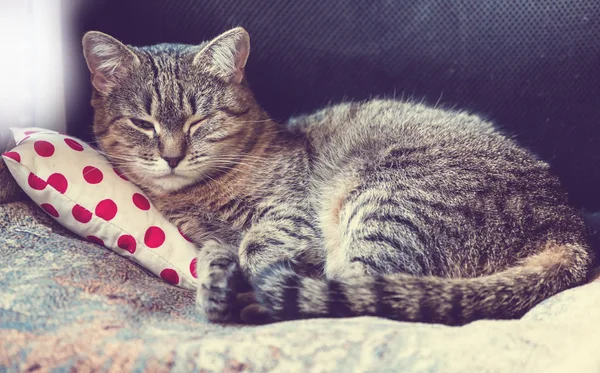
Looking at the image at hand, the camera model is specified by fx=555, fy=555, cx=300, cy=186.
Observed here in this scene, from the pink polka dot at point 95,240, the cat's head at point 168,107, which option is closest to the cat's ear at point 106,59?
the cat's head at point 168,107

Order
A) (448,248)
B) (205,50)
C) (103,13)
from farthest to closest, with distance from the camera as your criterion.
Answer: (103,13)
(205,50)
(448,248)

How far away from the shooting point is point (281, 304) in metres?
1.41

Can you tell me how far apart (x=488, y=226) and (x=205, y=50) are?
1091mm

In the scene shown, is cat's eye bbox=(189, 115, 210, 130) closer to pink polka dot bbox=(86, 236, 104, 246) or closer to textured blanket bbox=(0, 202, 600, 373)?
pink polka dot bbox=(86, 236, 104, 246)

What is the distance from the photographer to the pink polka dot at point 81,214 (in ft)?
5.71

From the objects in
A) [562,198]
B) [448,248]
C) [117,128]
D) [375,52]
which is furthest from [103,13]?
[562,198]

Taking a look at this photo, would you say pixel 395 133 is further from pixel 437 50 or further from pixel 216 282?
pixel 216 282

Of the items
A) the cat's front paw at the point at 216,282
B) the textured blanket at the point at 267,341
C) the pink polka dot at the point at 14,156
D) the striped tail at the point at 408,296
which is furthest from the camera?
the pink polka dot at the point at 14,156

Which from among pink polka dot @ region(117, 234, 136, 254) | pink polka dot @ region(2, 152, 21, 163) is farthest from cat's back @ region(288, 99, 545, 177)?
pink polka dot @ region(2, 152, 21, 163)

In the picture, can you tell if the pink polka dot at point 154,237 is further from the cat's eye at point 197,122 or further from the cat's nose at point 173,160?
the cat's eye at point 197,122

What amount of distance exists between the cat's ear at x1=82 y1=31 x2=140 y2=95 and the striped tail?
0.92 metres

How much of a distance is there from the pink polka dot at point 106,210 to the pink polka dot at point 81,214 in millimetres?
28

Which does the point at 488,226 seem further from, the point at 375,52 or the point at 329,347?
the point at 375,52

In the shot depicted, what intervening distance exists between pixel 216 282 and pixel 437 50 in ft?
4.81
